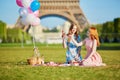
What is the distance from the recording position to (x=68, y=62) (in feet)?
29.8

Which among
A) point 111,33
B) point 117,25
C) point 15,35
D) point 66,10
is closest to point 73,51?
point 66,10

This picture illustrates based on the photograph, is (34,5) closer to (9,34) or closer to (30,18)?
(30,18)

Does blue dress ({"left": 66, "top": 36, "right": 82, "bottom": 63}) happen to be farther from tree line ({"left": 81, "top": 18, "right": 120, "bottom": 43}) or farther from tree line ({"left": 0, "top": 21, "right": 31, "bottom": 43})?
tree line ({"left": 0, "top": 21, "right": 31, "bottom": 43})

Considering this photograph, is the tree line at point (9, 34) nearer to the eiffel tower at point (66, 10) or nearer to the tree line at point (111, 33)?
Result: the eiffel tower at point (66, 10)

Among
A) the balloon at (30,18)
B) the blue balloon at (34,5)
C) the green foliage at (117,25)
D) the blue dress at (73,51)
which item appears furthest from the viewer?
the green foliage at (117,25)

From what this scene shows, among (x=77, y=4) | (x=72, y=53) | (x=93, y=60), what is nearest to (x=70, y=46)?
(x=72, y=53)

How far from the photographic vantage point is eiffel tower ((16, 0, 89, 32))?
43.3 meters

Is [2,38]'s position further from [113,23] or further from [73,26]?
[73,26]

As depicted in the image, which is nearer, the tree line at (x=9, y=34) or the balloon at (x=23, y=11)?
the balloon at (x=23, y=11)

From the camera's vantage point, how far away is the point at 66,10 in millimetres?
44438

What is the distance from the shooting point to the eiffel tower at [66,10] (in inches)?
1703

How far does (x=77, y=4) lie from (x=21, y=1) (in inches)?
1329

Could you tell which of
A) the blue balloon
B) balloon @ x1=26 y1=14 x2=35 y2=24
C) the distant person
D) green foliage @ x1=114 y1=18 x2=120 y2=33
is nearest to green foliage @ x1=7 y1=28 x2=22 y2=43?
green foliage @ x1=114 y1=18 x2=120 y2=33

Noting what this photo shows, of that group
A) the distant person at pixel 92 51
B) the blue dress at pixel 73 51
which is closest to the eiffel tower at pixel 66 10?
the blue dress at pixel 73 51
